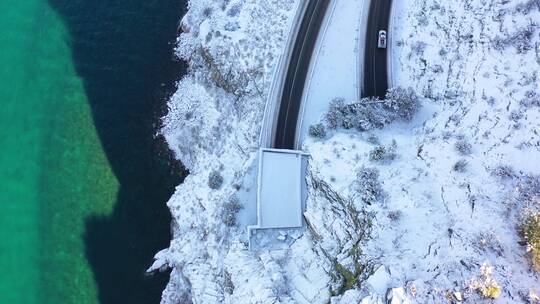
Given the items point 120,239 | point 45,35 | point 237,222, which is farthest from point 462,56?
point 45,35

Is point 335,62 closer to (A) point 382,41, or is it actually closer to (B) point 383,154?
(A) point 382,41

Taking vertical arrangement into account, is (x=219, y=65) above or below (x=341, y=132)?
above

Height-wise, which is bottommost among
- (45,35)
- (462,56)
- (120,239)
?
(120,239)

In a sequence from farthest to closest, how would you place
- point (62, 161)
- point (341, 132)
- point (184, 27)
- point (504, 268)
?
point (184, 27) → point (62, 161) → point (341, 132) → point (504, 268)

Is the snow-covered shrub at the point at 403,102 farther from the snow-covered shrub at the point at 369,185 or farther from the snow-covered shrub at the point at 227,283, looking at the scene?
the snow-covered shrub at the point at 227,283

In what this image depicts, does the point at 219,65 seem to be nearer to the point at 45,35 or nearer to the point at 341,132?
the point at 341,132

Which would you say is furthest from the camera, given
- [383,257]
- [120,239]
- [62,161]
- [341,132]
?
[62,161]
